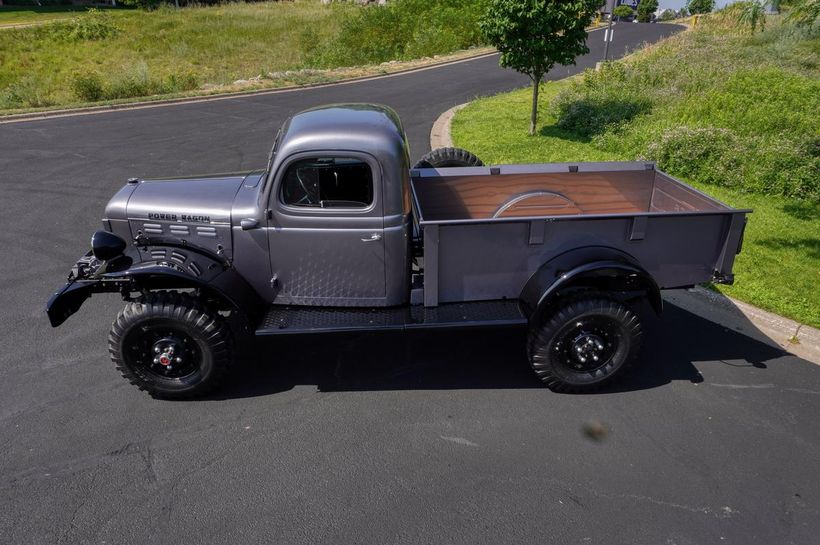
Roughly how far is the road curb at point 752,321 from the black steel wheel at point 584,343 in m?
1.87

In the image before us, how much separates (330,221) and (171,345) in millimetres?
1667

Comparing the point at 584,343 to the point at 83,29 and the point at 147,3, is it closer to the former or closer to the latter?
the point at 83,29

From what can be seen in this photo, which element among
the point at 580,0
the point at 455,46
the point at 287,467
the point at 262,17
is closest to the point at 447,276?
the point at 287,467

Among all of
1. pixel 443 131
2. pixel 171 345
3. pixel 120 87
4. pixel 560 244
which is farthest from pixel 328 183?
pixel 120 87

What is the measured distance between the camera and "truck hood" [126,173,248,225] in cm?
481

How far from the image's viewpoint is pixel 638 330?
4.59 meters

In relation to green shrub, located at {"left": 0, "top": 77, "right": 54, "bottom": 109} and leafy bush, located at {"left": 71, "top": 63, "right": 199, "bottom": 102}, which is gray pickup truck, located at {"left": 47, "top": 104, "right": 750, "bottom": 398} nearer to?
green shrub, located at {"left": 0, "top": 77, "right": 54, "bottom": 109}

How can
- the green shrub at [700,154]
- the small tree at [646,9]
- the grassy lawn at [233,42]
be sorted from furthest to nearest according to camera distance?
the small tree at [646,9] < the grassy lawn at [233,42] < the green shrub at [700,154]

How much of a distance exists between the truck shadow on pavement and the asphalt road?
2cm

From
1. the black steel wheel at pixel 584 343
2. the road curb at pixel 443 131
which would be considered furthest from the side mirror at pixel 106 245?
the road curb at pixel 443 131

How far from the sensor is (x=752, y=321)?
5.81m

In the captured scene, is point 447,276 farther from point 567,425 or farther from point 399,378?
point 567,425

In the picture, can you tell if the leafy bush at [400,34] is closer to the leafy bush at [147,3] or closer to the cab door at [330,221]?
the leafy bush at [147,3]

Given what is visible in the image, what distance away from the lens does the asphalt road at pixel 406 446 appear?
3.57 metres
